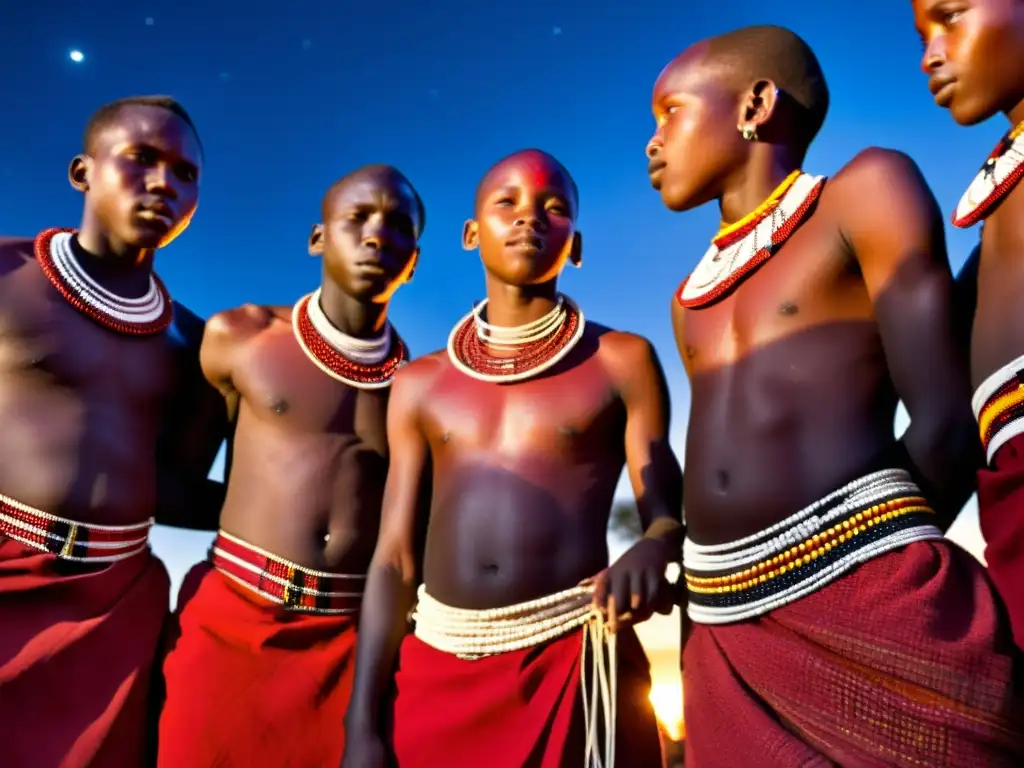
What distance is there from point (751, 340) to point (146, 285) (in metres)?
2.65

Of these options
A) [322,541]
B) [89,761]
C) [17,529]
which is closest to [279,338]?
[322,541]

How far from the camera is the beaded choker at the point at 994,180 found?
202 centimetres

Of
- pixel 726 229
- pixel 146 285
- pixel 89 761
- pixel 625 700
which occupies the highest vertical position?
pixel 146 285

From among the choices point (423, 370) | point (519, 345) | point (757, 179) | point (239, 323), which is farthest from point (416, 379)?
point (757, 179)

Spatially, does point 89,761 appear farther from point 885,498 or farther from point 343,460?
point 885,498

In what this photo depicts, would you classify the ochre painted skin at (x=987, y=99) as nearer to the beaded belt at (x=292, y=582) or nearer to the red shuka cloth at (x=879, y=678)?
the red shuka cloth at (x=879, y=678)

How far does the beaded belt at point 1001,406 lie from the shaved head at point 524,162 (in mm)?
1783

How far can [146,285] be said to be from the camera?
12.2 feet

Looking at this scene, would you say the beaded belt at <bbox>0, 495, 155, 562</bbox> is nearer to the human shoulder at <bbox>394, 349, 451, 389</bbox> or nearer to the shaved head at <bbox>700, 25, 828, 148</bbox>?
the human shoulder at <bbox>394, 349, 451, 389</bbox>

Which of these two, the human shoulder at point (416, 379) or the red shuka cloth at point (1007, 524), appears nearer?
the red shuka cloth at point (1007, 524)

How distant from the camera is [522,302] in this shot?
3320mm

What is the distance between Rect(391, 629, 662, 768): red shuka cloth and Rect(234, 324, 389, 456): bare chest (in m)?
1.13

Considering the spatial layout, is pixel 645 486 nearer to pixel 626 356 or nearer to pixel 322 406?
pixel 626 356

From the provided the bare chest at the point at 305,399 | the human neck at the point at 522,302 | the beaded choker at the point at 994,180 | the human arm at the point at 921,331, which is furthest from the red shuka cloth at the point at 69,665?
the beaded choker at the point at 994,180
